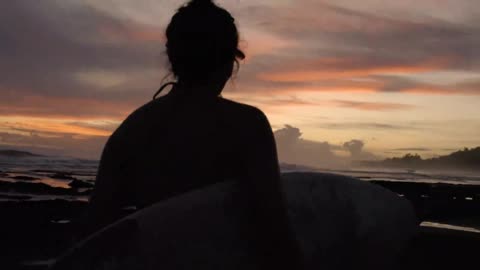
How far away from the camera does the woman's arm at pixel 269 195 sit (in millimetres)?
2244

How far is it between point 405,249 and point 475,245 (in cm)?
573

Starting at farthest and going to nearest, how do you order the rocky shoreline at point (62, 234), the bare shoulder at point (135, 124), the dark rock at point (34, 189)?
the dark rock at point (34, 189)
the rocky shoreline at point (62, 234)
the bare shoulder at point (135, 124)

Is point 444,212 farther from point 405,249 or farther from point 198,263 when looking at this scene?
point 198,263

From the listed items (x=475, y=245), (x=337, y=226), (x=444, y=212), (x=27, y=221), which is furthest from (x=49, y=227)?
(x=444, y=212)

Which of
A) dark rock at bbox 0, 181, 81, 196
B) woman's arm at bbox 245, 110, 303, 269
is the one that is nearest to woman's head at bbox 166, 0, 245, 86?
woman's arm at bbox 245, 110, 303, 269

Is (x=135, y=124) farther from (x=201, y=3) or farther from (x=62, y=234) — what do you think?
(x=62, y=234)

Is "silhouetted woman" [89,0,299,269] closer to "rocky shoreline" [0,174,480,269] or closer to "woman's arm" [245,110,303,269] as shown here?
"woman's arm" [245,110,303,269]

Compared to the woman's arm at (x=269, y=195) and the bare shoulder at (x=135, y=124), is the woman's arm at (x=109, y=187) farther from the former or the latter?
the woman's arm at (x=269, y=195)

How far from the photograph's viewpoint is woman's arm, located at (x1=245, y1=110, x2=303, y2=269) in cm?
224

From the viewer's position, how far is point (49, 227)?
10.1 m

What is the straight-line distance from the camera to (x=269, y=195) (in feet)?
7.41

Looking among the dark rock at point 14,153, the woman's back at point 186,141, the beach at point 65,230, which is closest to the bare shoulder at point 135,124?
the woman's back at point 186,141

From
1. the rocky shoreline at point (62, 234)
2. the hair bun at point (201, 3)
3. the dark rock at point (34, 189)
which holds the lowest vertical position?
the rocky shoreline at point (62, 234)

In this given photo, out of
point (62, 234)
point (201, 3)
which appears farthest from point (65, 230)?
point (201, 3)
